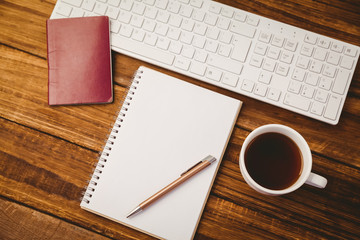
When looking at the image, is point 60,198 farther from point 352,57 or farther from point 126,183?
point 352,57

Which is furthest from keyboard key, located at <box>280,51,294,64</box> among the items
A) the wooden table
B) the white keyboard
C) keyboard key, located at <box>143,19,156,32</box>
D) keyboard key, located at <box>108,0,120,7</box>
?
keyboard key, located at <box>108,0,120,7</box>

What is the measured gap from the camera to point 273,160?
21.4 inches

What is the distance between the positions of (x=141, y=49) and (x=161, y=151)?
25 centimetres

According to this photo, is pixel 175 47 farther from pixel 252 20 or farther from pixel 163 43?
pixel 252 20

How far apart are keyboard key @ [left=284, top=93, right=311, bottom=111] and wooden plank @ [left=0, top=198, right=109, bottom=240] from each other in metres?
0.51

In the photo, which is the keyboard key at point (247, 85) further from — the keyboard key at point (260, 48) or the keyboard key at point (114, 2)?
the keyboard key at point (114, 2)

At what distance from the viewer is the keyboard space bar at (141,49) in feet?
2.05

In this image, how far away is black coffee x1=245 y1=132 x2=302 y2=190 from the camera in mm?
523

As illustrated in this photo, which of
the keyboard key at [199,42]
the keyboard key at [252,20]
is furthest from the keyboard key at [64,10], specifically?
the keyboard key at [252,20]

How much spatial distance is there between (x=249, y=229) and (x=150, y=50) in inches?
18.2

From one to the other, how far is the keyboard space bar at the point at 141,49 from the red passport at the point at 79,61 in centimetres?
2

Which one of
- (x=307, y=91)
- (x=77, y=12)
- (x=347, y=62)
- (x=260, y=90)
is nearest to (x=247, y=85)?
(x=260, y=90)

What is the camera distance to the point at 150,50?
0.63 metres

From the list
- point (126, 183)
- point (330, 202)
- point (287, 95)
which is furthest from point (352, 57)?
point (126, 183)
